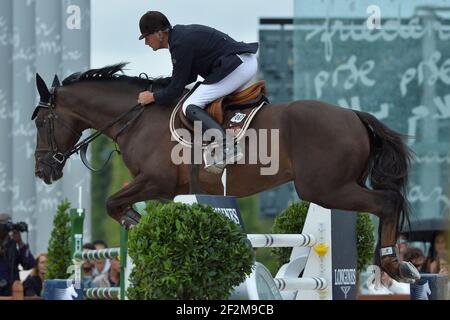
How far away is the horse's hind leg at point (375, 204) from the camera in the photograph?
5.88 m

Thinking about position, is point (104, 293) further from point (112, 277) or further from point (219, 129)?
point (219, 129)

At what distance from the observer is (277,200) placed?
19.8m

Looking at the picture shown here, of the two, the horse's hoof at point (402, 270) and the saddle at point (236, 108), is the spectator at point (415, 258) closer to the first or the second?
the horse's hoof at point (402, 270)

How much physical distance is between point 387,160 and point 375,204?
13.9 inches

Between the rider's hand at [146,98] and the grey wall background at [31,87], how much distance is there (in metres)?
5.87

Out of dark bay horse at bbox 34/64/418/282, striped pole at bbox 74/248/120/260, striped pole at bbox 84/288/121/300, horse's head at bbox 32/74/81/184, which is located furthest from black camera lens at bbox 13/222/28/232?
dark bay horse at bbox 34/64/418/282

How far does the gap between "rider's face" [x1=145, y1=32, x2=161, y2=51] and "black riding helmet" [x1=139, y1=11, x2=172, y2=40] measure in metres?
0.03

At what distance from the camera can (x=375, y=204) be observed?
596 centimetres

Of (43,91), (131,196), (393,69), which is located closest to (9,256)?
(43,91)

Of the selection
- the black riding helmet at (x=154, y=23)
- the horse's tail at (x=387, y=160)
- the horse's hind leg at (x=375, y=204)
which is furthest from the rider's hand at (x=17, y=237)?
the horse's tail at (x=387, y=160)

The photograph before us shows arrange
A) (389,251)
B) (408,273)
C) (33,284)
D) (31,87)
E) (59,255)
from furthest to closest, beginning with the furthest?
(31,87), (33,284), (59,255), (389,251), (408,273)

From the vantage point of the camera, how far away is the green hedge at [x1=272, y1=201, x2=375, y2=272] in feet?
22.6
